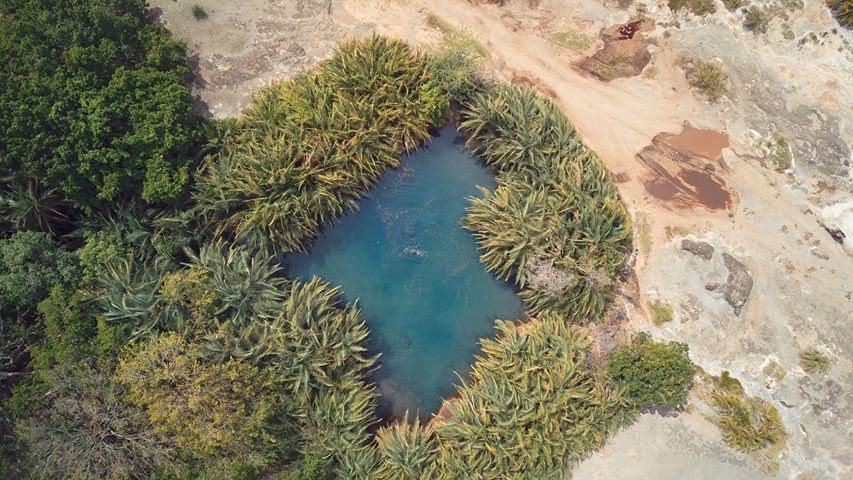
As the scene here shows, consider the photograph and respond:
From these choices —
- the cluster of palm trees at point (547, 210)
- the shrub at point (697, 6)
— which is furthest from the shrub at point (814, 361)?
the shrub at point (697, 6)

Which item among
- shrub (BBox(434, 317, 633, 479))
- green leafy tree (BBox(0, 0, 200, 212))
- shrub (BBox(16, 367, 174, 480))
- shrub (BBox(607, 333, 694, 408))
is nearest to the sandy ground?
shrub (BBox(607, 333, 694, 408))

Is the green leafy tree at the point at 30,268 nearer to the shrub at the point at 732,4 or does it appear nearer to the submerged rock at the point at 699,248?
the submerged rock at the point at 699,248

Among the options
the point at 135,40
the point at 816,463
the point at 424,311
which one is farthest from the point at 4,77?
the point at 816,463

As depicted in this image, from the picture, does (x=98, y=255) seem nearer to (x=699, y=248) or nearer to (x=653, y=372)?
(x=653, y=372)

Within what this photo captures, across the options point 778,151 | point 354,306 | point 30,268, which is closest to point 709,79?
point 778,151

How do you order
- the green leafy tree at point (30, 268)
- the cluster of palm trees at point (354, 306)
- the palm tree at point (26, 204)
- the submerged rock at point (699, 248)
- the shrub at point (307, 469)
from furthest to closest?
the submerged rock at point (699, 248) < the cluster of palm trees at point (354, 306) < the shrub at point (307, 469) < the palm tree at point (26, 204) < the green leafy tree at point (30, 268)

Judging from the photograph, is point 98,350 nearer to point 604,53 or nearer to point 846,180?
point 604,53

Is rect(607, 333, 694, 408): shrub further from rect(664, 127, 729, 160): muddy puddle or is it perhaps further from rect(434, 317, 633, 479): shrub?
rect(664, 127, 729, 160): muddy puddle

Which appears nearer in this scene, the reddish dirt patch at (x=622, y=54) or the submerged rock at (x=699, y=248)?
the submerged rock at (x=699, y=248)
